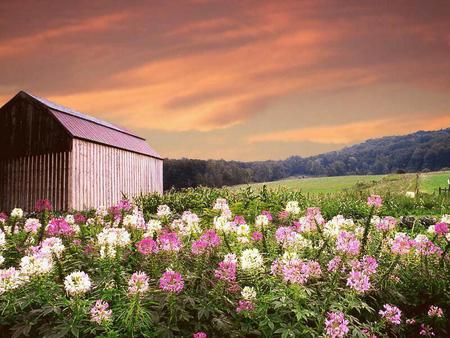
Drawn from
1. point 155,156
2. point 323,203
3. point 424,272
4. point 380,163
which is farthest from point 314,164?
point 424,272

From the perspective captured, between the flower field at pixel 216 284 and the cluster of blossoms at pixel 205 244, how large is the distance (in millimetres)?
11

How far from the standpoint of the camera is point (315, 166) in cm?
8888

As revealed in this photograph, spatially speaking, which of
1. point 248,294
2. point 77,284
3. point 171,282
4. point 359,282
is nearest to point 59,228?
point 77,284

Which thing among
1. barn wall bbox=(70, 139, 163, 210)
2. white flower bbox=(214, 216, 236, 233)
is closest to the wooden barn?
barn wall bbox=(70, 139, 163, 210)

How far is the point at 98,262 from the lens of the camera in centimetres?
369

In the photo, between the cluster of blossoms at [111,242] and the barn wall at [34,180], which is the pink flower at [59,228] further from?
the barn wall at [34,180]

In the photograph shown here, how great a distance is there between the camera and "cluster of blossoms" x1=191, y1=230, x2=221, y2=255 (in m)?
3.60

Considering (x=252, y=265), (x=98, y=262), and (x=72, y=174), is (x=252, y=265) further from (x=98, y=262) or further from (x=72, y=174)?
(x=72, y=174)

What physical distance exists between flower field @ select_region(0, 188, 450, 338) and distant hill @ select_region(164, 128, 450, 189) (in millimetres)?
59884

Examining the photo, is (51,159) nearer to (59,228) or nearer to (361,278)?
(59,228)

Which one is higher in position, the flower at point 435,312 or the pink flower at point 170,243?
the pink flower at point 170,243

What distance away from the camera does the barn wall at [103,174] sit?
63.1 ft

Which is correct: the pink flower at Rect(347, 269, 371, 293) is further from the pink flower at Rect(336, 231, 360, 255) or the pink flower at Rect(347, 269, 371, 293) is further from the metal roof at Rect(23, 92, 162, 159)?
the metal roof at Rect(23, 92, 162, 159)

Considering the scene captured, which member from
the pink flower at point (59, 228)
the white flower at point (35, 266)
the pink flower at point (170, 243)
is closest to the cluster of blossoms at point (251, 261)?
the pink flower at point (170, 243)
